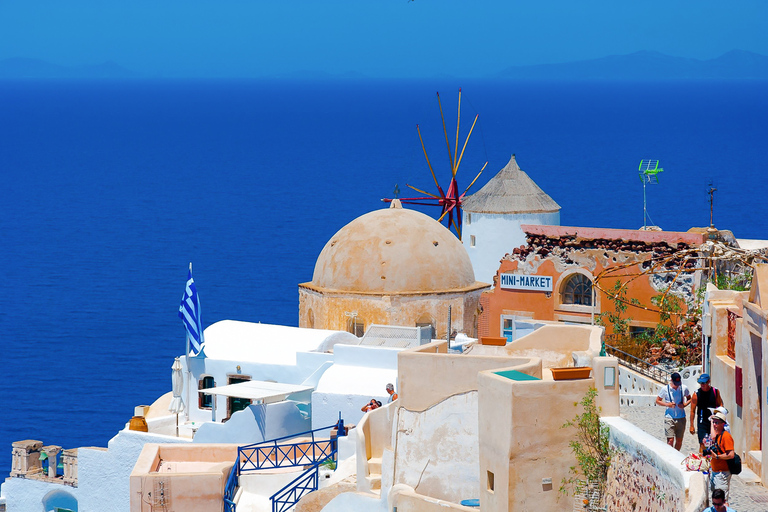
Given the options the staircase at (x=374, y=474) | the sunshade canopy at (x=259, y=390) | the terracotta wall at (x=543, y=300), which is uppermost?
the terracotta wall at (x=543, y=300)

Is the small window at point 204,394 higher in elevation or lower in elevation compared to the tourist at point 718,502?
lower

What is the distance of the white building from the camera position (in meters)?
47.6

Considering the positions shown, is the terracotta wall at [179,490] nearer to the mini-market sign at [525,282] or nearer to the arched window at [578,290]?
the mini-market sign at [525,282]

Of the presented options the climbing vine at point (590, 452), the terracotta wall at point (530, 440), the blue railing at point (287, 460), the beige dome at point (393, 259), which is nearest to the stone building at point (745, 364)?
the climbing vine at point (590, 452)

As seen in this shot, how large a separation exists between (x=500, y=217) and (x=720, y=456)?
32.1 meters

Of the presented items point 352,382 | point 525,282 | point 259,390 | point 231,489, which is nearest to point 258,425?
point 259,390

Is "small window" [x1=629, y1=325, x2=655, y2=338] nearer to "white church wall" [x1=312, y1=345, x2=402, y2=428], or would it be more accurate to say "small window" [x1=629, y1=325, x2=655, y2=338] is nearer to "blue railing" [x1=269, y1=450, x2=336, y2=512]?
"white church wall" [x1=312, y1=345, x2=402, y2=428]

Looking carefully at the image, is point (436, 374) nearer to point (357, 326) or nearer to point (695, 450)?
point (695, 450)

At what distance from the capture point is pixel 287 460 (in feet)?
96.8

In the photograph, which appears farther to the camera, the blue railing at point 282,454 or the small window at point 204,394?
the small window at point 204,394

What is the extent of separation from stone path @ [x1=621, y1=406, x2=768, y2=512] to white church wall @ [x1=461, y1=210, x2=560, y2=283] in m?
24.3

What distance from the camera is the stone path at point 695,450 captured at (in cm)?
1674

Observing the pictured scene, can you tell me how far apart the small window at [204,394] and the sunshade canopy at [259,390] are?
4.52 feet

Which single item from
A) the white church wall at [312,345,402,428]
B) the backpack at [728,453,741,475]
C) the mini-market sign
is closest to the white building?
the mini-market sign
